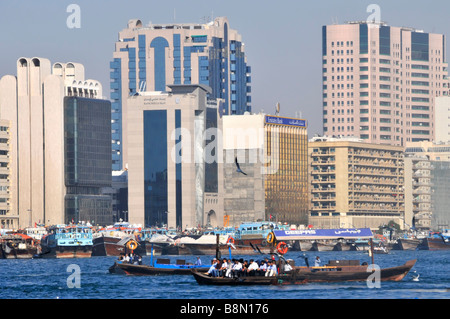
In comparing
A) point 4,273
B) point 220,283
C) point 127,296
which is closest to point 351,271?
point 220,283

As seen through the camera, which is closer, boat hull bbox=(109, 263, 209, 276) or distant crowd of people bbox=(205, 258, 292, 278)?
distant crowd of people bbox=(205, 258, 292, 278)

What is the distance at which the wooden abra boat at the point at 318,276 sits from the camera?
399 ft

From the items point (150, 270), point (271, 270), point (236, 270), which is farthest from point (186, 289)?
point (150, 270)

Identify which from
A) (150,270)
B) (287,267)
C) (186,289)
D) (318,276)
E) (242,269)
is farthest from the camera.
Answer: (150,270)

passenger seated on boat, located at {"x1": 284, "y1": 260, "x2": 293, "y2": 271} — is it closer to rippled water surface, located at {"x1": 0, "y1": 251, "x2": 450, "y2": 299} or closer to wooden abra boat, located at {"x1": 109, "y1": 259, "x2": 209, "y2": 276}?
rippled water surface, located at {"x1": 0, "y1": 251, "x2": 450, "y2": 299}

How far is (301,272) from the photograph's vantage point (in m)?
126

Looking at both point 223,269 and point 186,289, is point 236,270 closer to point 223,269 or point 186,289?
point 223,269

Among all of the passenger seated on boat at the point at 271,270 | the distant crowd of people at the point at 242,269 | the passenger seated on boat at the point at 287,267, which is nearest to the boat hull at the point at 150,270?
the distant crowd of people at the point at 242,269

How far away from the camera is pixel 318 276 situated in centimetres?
12738

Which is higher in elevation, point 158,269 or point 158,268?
point 158,268

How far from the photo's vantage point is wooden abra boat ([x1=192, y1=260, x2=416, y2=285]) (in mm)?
121750

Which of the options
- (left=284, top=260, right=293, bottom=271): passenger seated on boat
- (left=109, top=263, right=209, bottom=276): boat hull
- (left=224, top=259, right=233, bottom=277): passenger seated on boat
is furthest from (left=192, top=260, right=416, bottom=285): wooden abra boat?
(left=109, top=263, right=209, bottom=276): boat hull
